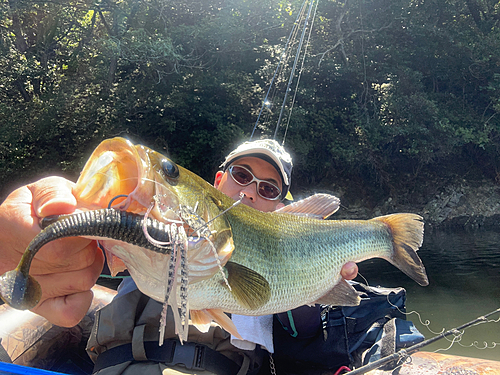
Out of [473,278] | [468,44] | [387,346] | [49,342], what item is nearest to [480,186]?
[468,44]

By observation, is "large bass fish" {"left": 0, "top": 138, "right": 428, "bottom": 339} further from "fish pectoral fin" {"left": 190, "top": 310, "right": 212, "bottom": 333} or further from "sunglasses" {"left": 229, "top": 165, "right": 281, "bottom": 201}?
"sunglasses" {"left": 229, "top": 165, "right": 281, "bottom": 201}

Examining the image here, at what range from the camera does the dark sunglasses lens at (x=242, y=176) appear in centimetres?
256

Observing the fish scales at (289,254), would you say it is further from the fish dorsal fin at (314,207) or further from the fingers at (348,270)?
the fish dorsal fin at (314,207)

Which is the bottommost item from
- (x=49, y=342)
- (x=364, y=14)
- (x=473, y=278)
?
(x=473, y=278)

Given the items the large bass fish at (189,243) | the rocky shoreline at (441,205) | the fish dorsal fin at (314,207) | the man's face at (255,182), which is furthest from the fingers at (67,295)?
the rocky shoreline at (441,205)

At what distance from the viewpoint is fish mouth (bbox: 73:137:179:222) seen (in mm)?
1159

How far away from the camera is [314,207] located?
6.76ft

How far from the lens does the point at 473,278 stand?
7.64 m

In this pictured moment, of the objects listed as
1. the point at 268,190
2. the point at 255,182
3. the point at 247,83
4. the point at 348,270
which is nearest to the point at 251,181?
the point at 255,182

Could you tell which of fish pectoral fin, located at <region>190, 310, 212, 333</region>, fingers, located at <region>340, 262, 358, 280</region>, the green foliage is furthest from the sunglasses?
the green foliage

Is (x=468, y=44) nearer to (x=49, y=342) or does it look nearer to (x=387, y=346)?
(x=387, y=346)

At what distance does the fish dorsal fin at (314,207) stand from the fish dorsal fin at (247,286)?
63 centimetres

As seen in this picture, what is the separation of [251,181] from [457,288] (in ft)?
A: 21.0

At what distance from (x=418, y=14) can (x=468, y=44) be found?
2370 mm
